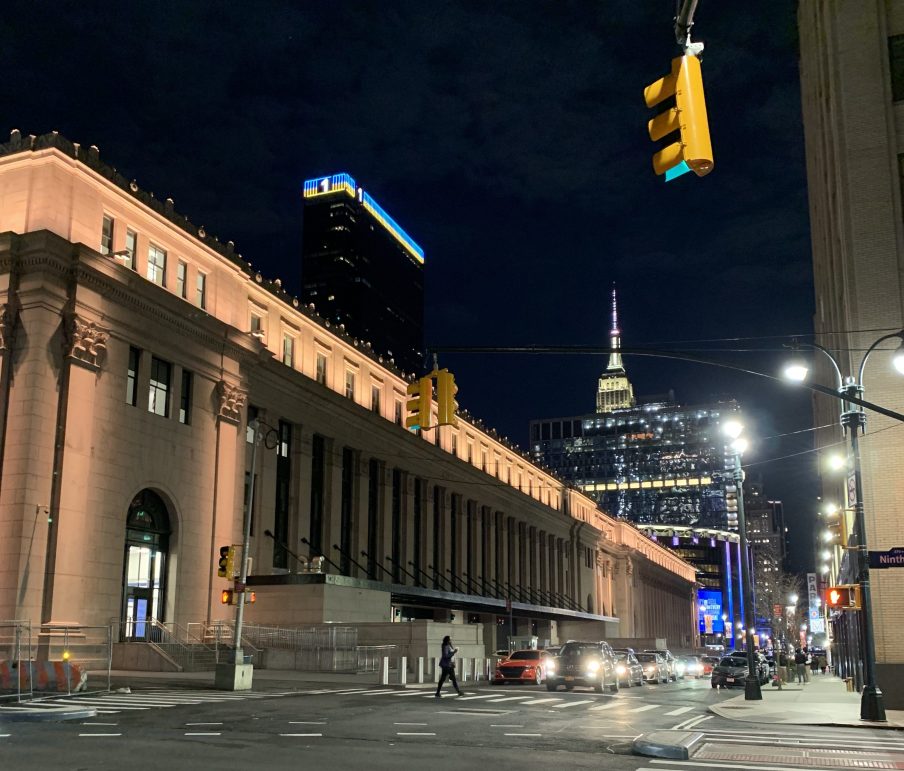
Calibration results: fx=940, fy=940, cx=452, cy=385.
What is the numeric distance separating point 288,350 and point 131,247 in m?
14.3

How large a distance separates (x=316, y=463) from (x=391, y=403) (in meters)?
12.1

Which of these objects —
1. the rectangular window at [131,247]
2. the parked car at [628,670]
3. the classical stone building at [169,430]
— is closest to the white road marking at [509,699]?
the classical stone building at [169,430]

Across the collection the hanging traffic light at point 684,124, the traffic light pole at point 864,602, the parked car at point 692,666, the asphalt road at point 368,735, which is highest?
the hanging traffic light at point 684,124

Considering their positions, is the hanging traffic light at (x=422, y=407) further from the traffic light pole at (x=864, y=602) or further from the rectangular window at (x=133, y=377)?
the rectangular window at (x=133, y=377)

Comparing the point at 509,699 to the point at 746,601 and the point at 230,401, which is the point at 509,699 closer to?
the point at 746,601

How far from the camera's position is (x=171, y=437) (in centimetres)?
4331

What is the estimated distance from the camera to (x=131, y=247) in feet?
139

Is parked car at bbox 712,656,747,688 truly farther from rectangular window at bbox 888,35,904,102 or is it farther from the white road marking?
rectangular window at bbox 888,35,904,102

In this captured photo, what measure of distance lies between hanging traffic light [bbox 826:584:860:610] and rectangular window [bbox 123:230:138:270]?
1249 inches

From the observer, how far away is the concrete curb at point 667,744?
14703 mm

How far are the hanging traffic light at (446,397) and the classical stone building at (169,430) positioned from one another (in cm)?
1337

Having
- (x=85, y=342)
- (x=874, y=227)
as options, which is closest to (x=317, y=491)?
(x=85, y=342)

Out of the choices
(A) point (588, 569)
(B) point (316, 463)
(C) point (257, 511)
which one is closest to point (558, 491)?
(A) point (588, 569)

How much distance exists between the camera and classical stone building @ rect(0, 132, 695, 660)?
3688cm
